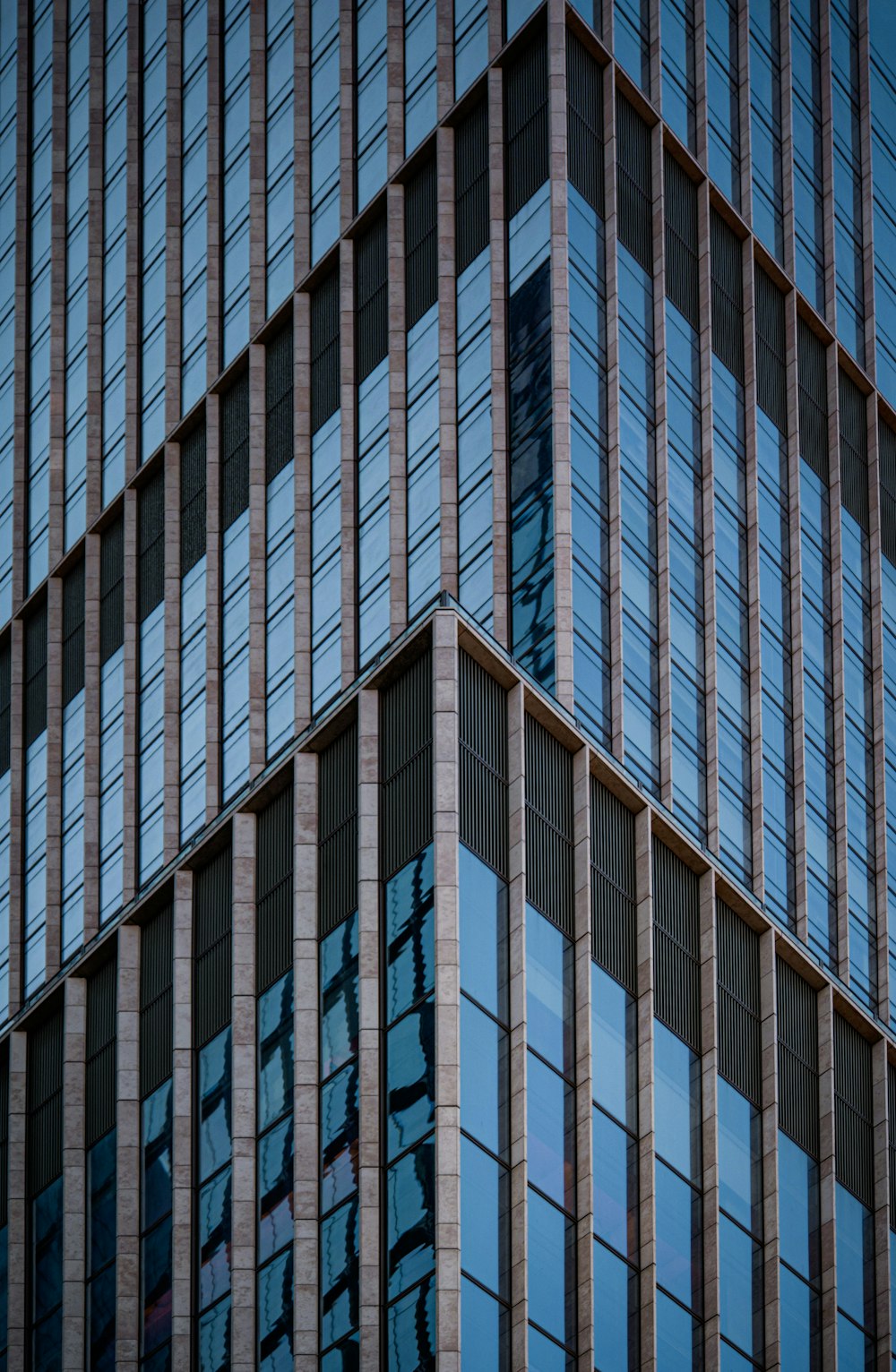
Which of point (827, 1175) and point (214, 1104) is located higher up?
point (214, 1104)

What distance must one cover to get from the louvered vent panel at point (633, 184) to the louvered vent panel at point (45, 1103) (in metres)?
22.5

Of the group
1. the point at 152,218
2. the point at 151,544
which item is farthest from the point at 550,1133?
the point at 152,218

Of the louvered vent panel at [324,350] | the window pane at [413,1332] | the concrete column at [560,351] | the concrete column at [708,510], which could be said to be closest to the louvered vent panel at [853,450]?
the concrete column at [708,510]

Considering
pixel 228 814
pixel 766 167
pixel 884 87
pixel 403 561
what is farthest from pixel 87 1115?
pixel 884 87

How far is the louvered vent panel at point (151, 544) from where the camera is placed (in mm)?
91188

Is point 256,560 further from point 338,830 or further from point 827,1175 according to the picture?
point 827,1175

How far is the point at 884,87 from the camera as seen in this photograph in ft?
320

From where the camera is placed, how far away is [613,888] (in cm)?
7544

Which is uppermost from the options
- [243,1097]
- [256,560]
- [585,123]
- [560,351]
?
[585,123]

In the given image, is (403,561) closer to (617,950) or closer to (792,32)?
(617,950)

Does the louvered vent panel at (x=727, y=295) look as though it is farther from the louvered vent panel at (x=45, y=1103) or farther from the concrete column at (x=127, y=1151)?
the louvered vent panel at (x=45, y=1103)

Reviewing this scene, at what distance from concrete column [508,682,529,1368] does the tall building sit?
0.10m

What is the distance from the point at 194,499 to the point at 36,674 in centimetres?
1026

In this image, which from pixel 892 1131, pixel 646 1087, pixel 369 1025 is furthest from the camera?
pixel 892 1131
